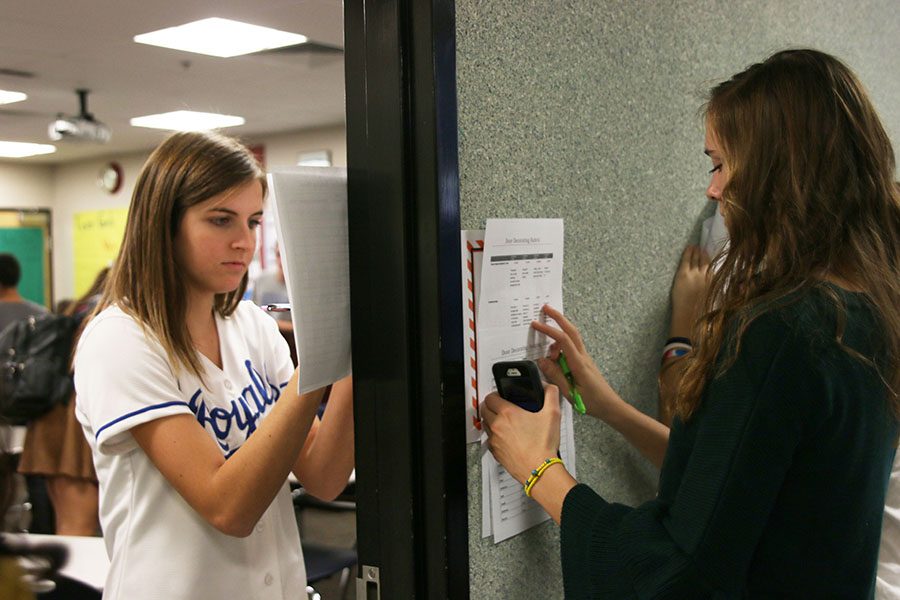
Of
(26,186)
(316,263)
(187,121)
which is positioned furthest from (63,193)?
(316,263)

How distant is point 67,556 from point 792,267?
0.78 m

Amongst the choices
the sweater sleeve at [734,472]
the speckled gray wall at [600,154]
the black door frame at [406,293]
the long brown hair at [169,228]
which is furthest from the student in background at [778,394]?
the long brown hair at [169,228]

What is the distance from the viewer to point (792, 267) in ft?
3.10

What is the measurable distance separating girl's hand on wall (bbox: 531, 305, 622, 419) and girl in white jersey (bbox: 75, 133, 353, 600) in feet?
1.00

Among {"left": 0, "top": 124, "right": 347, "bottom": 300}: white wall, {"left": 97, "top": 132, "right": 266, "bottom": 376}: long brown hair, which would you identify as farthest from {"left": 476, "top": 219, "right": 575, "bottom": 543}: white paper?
{"left": 0, "top": 124, "right": 347, "bottom": 300}: white wall

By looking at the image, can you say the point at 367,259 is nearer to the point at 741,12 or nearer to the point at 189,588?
the point at 189,588

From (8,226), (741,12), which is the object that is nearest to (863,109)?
(741,12)

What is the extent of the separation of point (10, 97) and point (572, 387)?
81cm

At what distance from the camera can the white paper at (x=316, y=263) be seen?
90 centimetres

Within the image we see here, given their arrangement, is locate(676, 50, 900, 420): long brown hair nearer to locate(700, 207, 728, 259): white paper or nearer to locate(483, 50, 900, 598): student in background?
locate(483, 50, 900, 598): student in background

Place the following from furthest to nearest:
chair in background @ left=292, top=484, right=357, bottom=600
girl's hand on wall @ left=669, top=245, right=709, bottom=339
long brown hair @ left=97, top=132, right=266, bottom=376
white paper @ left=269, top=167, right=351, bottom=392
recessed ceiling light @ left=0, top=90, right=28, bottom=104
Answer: girl's hand on wall @ left=669, top=245, right=709, bottom=339 < chair in background @ left=292, top=484, right=357, bottom=600 < white paper @ left=269, top=167, right=351, bottom=392 < long brown hair @ left=97, top=132, right=266, bottom=376 < recessed ceiling light @ left=0, top=90, right=28, bottom=104

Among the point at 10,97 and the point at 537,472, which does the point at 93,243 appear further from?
the point at 537,472

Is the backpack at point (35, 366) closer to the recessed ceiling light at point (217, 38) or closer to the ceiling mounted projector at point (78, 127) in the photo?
the ceiling mounted projector at point (78, 127)

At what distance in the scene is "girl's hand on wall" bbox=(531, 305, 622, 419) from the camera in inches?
46.5
